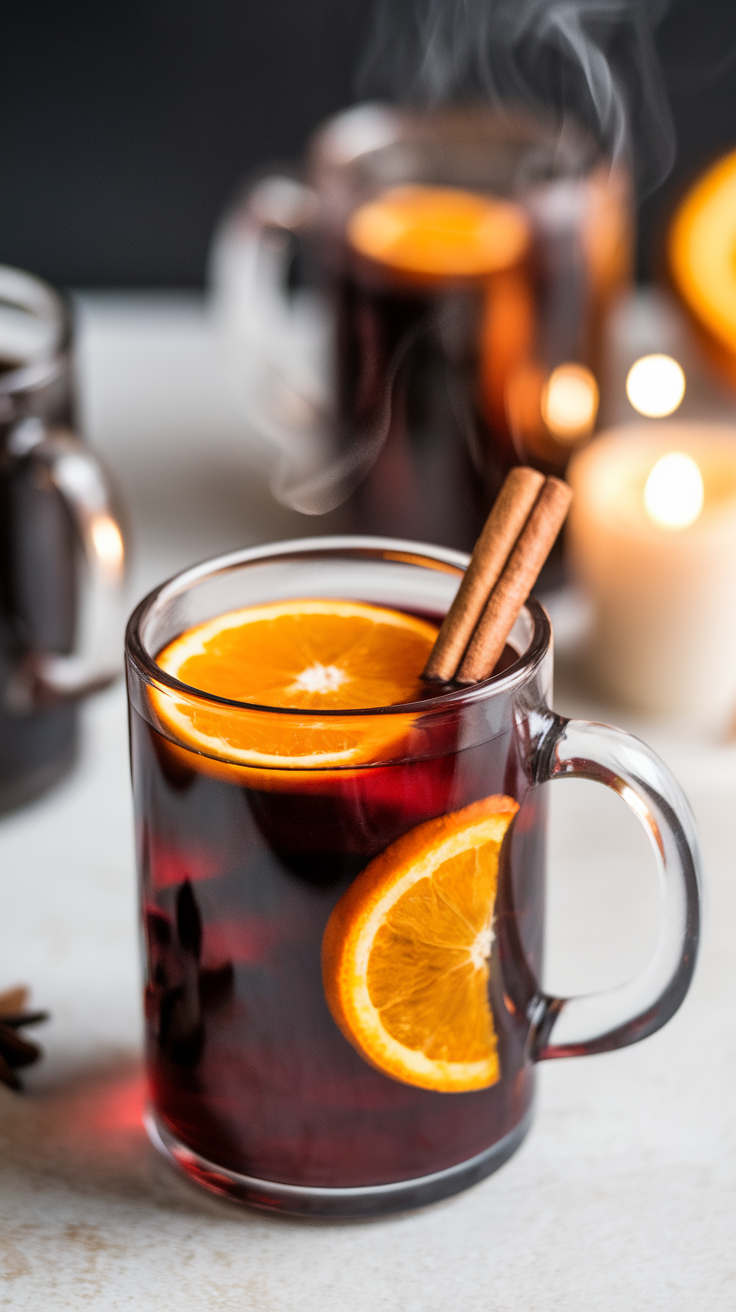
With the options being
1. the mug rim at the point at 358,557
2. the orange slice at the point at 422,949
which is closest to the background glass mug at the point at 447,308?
the mug rim at the point at 358,557

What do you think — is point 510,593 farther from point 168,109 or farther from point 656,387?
point 168,109

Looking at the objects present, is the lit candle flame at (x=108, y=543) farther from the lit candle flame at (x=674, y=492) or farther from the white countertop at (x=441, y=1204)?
the lit candle flame at (x=674, y=492)

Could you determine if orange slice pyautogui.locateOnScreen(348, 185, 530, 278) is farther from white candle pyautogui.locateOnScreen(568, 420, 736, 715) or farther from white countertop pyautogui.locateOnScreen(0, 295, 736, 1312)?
white countertop pyautogui.locateOnScreen(0, 295, 736, 1312)

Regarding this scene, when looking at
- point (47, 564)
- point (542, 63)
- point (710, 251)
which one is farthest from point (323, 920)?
point (542, 63)

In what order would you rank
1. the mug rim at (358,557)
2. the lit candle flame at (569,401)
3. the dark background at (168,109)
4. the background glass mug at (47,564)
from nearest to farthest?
the mug rim at (358,557), the background glass mug at (47,564), the lit candle flame at (569,401), the dark background at (168,109)

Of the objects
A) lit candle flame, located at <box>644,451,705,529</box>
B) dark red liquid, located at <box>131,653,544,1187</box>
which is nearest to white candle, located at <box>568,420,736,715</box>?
lit candle flame, located at <box>644,451,705,529</box>

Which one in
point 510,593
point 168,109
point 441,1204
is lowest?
point 441,1204
